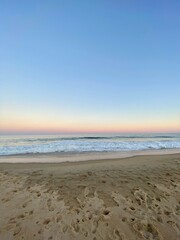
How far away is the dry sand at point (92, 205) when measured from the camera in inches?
166

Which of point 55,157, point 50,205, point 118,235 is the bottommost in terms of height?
point 118,235

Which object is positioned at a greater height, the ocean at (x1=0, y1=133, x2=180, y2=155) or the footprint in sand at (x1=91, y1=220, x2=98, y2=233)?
the ocean at (x1=0, y1=133, x2=180, y2=155)

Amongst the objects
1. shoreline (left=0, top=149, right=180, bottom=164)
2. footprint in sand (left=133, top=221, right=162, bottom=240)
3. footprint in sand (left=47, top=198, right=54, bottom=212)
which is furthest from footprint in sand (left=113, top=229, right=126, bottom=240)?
shoreline (left=0, top=149, right=180, bottom=164)

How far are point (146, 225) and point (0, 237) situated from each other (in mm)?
2983

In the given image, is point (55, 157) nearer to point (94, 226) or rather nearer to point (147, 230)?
point (94, 226)

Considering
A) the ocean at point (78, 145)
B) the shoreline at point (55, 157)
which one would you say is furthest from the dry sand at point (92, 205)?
the ocean at point (78, 145)

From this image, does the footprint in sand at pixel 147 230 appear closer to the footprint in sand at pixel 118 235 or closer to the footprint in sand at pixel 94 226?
the footprint in sand at pixel 118 235

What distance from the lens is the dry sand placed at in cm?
421

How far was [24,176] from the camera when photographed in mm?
8016

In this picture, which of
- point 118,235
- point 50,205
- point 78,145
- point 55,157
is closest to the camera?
point 118,235

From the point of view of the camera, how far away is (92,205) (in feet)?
17.3

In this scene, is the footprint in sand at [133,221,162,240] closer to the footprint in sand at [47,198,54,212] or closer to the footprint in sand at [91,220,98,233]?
the footprint in sand at [91,220,98,233]

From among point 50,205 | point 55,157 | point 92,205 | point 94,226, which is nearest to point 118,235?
point 94,226

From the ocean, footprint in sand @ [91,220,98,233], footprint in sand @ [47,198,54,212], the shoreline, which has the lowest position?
footprint in sand @ [91,220,98,233]
